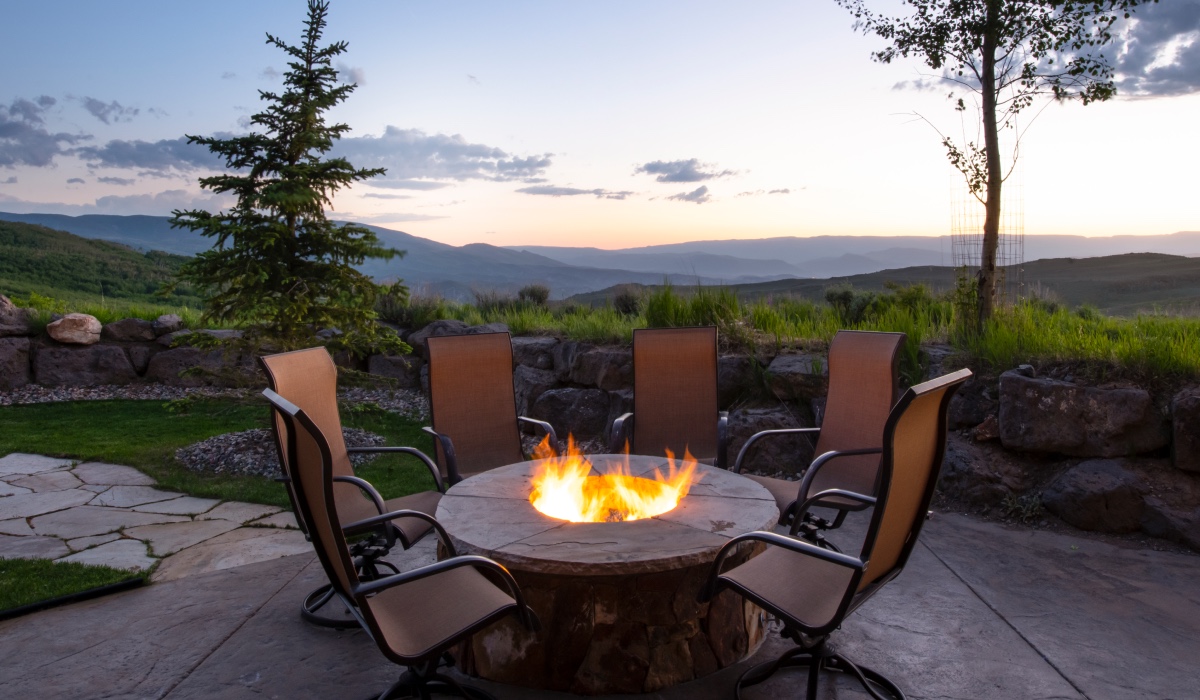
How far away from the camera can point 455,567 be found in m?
1.95

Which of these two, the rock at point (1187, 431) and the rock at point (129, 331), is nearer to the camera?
the rock at point (1187, 431)

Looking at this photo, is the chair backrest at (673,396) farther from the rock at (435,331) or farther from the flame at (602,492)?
the rock at (435,331)

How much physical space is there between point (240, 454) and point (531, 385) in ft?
8.27

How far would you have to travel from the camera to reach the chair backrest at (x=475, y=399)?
13.0 ft

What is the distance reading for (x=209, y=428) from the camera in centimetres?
694

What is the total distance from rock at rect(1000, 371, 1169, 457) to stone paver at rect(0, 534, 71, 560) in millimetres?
5486

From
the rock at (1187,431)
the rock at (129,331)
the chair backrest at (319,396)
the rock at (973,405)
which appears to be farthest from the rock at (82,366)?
the rock at (1187,431)

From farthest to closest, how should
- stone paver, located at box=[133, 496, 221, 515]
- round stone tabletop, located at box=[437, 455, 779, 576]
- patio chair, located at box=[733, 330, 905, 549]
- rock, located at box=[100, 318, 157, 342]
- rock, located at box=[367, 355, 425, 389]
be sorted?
rock, located at box=[100, 318, 157, 342] → rock, located at box=[367, 355, 425, 389] → stone paver, located at box=[133, 496, 221, 515] → patio chair, located at box=[733, 330, 905, 549] → round stone tabletop, located at box=[437, 455, 779, 576]

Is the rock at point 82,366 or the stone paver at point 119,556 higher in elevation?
the rock at point 82,366

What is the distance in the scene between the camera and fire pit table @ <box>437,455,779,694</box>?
221 centimetres

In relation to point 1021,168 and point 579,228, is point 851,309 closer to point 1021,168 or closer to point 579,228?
point 1021,168

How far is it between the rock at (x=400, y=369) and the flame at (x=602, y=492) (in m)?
5.67

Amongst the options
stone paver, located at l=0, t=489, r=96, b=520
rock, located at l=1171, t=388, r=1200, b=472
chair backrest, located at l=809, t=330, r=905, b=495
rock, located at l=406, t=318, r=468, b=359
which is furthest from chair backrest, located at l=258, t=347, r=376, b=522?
rock, located at l=406, t=318, r=468, b=359

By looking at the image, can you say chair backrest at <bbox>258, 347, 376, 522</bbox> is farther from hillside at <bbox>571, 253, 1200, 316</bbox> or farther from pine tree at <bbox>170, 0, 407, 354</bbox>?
hillside at <bbox>571, 253, 1200, 316</bbox>
